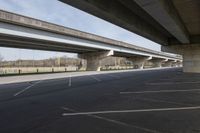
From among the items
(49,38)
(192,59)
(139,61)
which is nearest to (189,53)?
(192,59)

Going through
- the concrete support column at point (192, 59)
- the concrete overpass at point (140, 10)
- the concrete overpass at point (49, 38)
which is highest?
the concrete overpass at point (49, 38)

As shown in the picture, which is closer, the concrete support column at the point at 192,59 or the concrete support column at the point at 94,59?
the concrete support column at the point at 192,59

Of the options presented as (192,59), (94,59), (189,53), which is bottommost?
(192,59)

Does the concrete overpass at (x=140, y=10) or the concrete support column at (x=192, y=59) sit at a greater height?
the concrete overpass at (x=140, y=10)

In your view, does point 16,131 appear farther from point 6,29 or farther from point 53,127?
point 6,29

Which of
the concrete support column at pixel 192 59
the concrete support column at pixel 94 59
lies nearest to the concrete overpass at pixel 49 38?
the concrete support column at pixel 94 59

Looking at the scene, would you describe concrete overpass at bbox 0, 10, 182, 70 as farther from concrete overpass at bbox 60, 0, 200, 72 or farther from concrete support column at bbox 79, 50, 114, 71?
concrete overpass at bbox 60, 0, 200, 72

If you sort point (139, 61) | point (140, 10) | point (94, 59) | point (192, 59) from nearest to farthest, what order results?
point (140, 10) < point (192, 59) < point (94, 59) < point (139, 61)

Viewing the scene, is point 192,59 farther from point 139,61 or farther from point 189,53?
point 139,61

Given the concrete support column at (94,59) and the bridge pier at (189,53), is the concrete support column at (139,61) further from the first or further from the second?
the bridge pier at (189,53)

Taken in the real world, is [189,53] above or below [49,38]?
below

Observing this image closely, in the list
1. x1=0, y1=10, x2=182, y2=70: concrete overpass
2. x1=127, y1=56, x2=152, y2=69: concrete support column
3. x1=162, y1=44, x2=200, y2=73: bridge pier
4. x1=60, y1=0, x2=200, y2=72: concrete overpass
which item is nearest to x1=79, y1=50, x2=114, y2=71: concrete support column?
x1=0, y1=10, x2=182, y2=70: concrete overpass

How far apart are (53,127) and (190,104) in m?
5.51

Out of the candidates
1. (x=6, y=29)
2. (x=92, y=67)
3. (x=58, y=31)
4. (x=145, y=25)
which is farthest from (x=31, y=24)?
(x=92, y=67)
